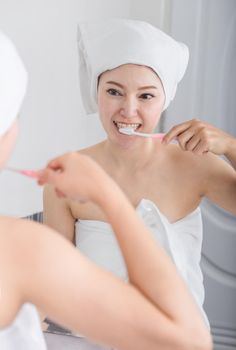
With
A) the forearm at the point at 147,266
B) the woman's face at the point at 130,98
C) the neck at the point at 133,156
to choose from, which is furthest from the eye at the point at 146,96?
the forearm at the point at 147,266

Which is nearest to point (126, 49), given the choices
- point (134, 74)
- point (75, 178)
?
point (134, 74)

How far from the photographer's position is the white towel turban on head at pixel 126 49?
1.16m

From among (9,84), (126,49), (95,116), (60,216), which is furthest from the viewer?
(95,116)

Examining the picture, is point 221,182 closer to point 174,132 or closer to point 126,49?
point 174,132

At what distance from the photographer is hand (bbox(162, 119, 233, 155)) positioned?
1.19 meters

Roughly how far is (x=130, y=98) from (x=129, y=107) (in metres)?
0.02

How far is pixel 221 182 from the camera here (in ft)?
4.10

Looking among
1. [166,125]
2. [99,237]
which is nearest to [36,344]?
[99,237]

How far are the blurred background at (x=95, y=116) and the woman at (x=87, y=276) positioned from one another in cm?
73

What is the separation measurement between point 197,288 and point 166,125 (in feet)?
2.96

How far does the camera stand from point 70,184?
672 millimetres

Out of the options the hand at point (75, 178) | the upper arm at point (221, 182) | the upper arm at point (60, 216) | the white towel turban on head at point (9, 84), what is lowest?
the upper arm at point (60, 216)

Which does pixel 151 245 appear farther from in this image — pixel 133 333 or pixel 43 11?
pixel 43 11

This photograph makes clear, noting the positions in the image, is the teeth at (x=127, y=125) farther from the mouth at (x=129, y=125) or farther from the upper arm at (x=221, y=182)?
the upper arm at (x=221, y=182)
